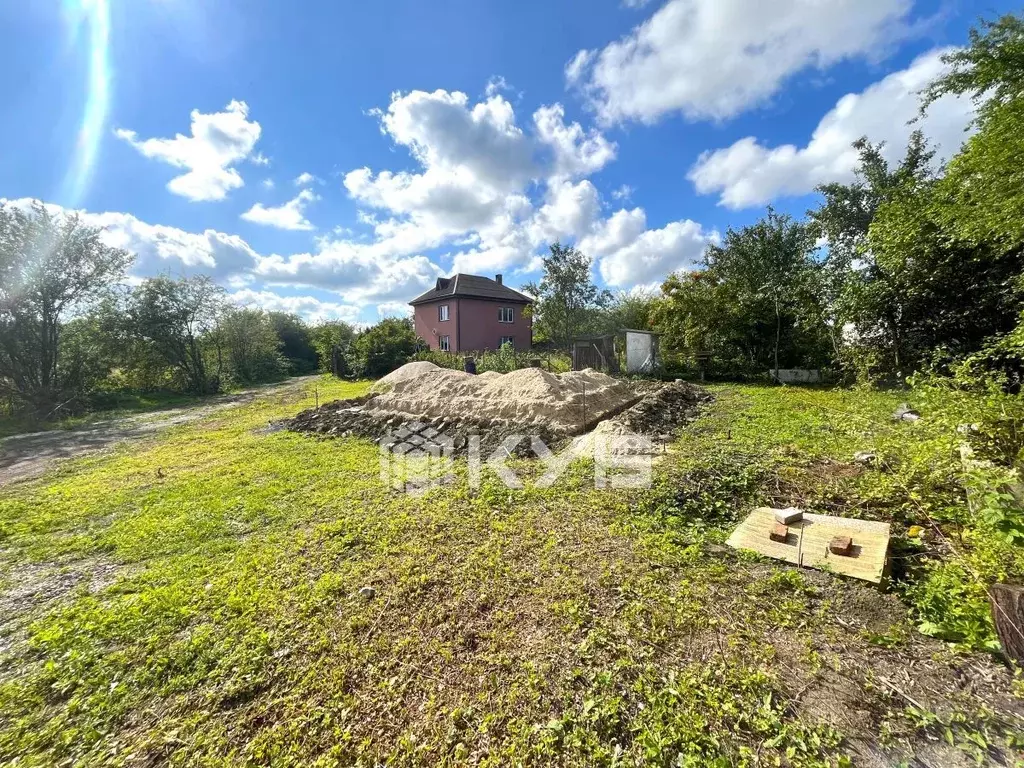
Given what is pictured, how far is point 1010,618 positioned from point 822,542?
1089 millimetres

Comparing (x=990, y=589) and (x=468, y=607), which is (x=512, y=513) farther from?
(x=990, y=589)

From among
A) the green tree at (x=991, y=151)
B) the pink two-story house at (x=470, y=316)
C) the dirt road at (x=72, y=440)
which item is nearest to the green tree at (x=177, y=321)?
the dirt road at (x=72, y=440)

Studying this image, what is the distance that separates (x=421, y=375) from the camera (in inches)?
408

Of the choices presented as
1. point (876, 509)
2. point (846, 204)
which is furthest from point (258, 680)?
point (846, 204)

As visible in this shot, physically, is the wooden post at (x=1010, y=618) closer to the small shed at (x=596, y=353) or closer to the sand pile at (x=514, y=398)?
the sand pile at (x=514, y=398)

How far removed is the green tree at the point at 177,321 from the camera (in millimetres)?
15688

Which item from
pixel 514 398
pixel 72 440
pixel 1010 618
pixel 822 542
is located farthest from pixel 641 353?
pixel 72 440

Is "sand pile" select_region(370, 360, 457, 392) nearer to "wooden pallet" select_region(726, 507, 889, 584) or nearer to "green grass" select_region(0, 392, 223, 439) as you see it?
"green grass" select_region(0, 392, 223, 439)

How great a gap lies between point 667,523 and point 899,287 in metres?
10.7

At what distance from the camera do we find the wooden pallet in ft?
8.79

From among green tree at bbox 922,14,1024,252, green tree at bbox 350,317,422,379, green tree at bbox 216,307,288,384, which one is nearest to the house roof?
green tree at bbox 350,317,422,379

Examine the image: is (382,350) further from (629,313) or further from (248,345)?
(629,313)

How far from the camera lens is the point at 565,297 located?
16562 mm

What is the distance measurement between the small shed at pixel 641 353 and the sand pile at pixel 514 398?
16.3 feet
